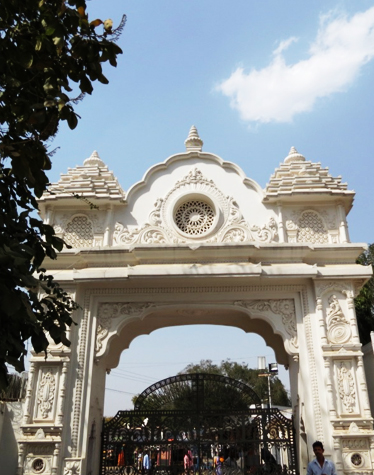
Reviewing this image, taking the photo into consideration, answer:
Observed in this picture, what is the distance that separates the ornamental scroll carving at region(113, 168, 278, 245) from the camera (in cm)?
825

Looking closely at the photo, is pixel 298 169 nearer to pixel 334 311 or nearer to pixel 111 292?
pixel 334 311

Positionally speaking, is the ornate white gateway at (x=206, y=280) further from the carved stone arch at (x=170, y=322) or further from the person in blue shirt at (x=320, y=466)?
the person in blue shirt at (x=320, y=466)

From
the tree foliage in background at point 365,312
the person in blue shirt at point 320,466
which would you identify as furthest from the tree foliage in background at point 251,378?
the person in blue shirt at point 320,466

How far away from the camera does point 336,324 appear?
7.57m

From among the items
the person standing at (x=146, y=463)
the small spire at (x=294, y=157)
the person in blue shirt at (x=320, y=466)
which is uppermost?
the small spire at (x=294, y=157)

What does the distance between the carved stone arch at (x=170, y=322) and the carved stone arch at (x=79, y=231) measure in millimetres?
1195

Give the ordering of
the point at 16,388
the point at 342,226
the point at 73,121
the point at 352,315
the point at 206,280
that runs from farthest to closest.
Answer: the point at 16,388 → the point at 342,226 → the point at 206,280 → the point at 352,315 → the point at 73,121

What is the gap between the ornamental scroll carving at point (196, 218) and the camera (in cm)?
825

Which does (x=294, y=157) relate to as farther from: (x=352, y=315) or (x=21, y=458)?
(x=21, y=458)

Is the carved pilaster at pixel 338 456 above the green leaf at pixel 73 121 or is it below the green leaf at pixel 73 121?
below

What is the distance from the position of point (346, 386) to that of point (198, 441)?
102 inches

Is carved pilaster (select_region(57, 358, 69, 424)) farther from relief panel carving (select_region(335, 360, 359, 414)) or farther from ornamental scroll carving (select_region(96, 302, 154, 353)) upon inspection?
relief panel carving (select_region(335, 360, 359, 414))

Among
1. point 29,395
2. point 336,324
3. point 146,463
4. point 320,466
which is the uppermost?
point 336,324

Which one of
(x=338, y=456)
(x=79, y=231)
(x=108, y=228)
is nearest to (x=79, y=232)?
(x=79, y=231)
